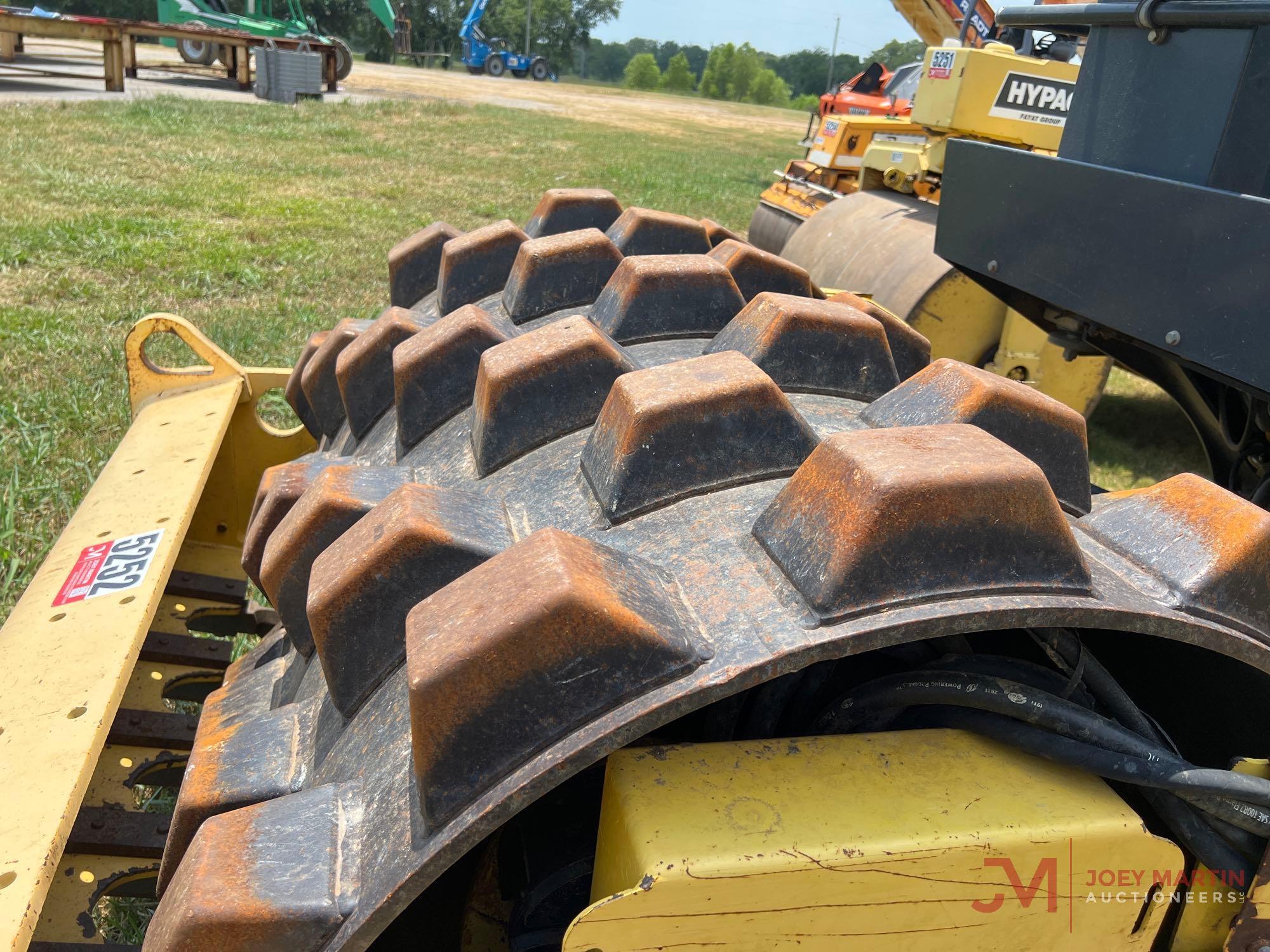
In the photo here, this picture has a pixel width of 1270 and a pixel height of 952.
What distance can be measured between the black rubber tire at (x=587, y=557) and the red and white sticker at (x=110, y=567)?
172 millimetres

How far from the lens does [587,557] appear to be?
37.9 inches

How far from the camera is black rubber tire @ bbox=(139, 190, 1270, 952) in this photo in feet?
2.91

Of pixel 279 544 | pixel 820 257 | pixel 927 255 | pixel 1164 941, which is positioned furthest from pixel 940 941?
pixel 820 257

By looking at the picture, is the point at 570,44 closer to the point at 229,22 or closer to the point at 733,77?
the point at 733,77

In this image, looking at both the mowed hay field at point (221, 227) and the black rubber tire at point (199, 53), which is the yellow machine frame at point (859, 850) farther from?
the black rubber tire at point (199, 53)

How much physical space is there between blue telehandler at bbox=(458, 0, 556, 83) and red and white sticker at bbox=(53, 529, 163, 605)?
136ft

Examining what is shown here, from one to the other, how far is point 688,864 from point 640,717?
5.6 inches

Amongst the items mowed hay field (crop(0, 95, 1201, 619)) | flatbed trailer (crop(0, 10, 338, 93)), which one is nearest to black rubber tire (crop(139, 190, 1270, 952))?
mowed hay field (crop(0, 95, 1201, 619))

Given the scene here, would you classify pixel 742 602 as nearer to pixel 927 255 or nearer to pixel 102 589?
pixel 102 589

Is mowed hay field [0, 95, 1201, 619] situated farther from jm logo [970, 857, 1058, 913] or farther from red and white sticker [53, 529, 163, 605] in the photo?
jm logo [970, 857, 1058, 913]

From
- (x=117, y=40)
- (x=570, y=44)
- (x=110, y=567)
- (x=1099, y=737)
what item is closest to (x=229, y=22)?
(x=117, y=40)

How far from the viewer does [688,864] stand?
2.91 ft

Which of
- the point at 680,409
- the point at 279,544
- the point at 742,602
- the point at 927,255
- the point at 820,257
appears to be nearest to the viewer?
the point at 742,602

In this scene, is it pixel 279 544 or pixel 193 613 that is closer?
pixel 279 544
